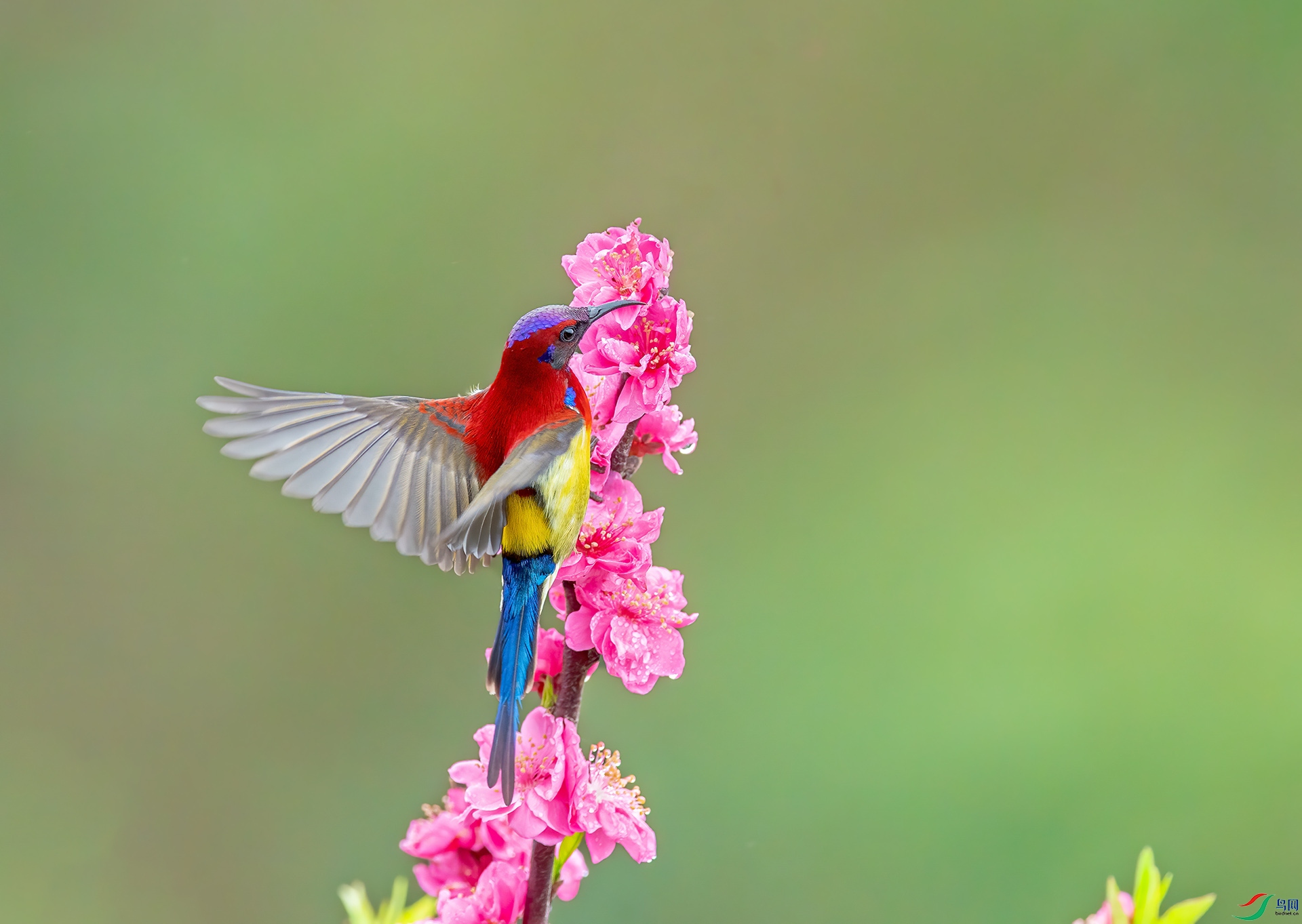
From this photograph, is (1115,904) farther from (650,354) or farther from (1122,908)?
(650,354)

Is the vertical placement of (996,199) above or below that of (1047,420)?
above

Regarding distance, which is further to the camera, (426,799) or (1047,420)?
(1047,420)

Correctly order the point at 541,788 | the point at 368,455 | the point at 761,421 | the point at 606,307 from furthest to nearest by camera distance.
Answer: the point at 761,421
the point at 368,455
the point at 606,307
the point at 541,788

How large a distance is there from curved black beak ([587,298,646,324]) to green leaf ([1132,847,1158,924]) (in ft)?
1.87

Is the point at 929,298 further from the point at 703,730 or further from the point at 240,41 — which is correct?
the point at 240,41

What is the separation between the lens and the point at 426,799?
249 cm

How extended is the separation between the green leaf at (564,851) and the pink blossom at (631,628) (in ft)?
0.39

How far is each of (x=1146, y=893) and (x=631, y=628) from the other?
44cm

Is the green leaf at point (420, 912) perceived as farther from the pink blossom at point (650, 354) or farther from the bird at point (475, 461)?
the pink blossom at point (650, 354)

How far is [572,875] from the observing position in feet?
2.87

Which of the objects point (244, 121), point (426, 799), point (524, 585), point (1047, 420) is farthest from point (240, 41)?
point (524, 585)

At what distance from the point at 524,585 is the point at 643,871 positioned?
1335 mm
